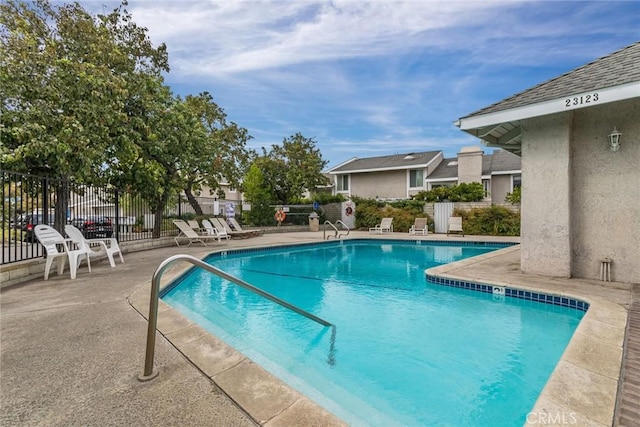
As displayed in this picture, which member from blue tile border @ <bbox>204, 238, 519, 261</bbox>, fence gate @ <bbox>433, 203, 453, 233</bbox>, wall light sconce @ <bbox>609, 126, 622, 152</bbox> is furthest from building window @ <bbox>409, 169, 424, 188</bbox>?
wall light sconce @ <bbox>609, 126, 622, 152</bbox>

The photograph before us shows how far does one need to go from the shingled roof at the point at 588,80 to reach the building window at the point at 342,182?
23067 millimetres

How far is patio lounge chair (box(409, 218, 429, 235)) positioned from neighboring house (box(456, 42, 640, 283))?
35.2 ft

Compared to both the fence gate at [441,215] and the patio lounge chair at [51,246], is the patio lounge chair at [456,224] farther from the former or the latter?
the patio lounge chair at [51,246]

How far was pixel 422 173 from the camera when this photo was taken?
86.3ft

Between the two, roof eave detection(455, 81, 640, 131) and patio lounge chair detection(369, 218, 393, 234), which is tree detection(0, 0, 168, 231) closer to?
roof eave detection(455, 81, 640, 131)

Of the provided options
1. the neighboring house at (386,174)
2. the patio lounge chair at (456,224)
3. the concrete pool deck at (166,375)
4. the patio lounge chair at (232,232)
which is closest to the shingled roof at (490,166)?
the neighboring house at (386,174)

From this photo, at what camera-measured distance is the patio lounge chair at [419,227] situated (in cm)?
1701

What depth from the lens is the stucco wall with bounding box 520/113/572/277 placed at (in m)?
5.78

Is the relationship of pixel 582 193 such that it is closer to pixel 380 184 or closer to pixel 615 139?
pixel 615 139

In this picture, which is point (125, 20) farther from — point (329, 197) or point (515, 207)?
point (515, 207)

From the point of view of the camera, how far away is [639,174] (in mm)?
5285

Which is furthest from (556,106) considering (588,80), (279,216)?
(279,216)

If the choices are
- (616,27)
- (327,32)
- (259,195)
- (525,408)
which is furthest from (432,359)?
(259,195)

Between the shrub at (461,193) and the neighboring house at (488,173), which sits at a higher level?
the neighboring house at (488,173)
